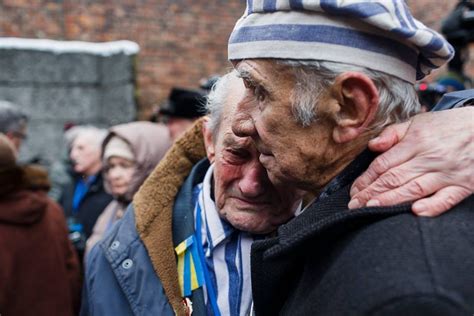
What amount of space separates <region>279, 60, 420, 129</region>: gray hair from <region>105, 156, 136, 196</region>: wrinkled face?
2.74 meters

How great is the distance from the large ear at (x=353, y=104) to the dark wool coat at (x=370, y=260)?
0.06 m

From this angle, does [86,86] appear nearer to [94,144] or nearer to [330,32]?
[94,144]

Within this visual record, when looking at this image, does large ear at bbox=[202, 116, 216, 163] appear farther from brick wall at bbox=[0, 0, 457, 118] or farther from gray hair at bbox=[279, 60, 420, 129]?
brick wall at bbox=[0, 0, 457, 118]

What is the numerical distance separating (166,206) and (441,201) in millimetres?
1073

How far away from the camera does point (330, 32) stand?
45.6 inches

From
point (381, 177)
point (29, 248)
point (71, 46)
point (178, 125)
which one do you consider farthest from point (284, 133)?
point (71, 46)

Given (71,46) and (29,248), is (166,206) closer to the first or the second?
(29,248)

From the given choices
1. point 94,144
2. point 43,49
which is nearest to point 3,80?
point 43,49

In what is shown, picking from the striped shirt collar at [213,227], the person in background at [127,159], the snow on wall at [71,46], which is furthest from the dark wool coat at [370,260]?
the snow on wall at [71,46]

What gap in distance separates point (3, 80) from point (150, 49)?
167cm

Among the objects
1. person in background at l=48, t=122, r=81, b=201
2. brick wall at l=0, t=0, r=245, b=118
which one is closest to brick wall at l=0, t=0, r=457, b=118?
brick wall at l=0, t=0, r=245, b=118

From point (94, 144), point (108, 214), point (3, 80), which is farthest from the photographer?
point (3, 80)

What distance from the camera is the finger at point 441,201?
41.6 inches

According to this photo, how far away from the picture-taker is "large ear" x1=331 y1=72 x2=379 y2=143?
1.16m
